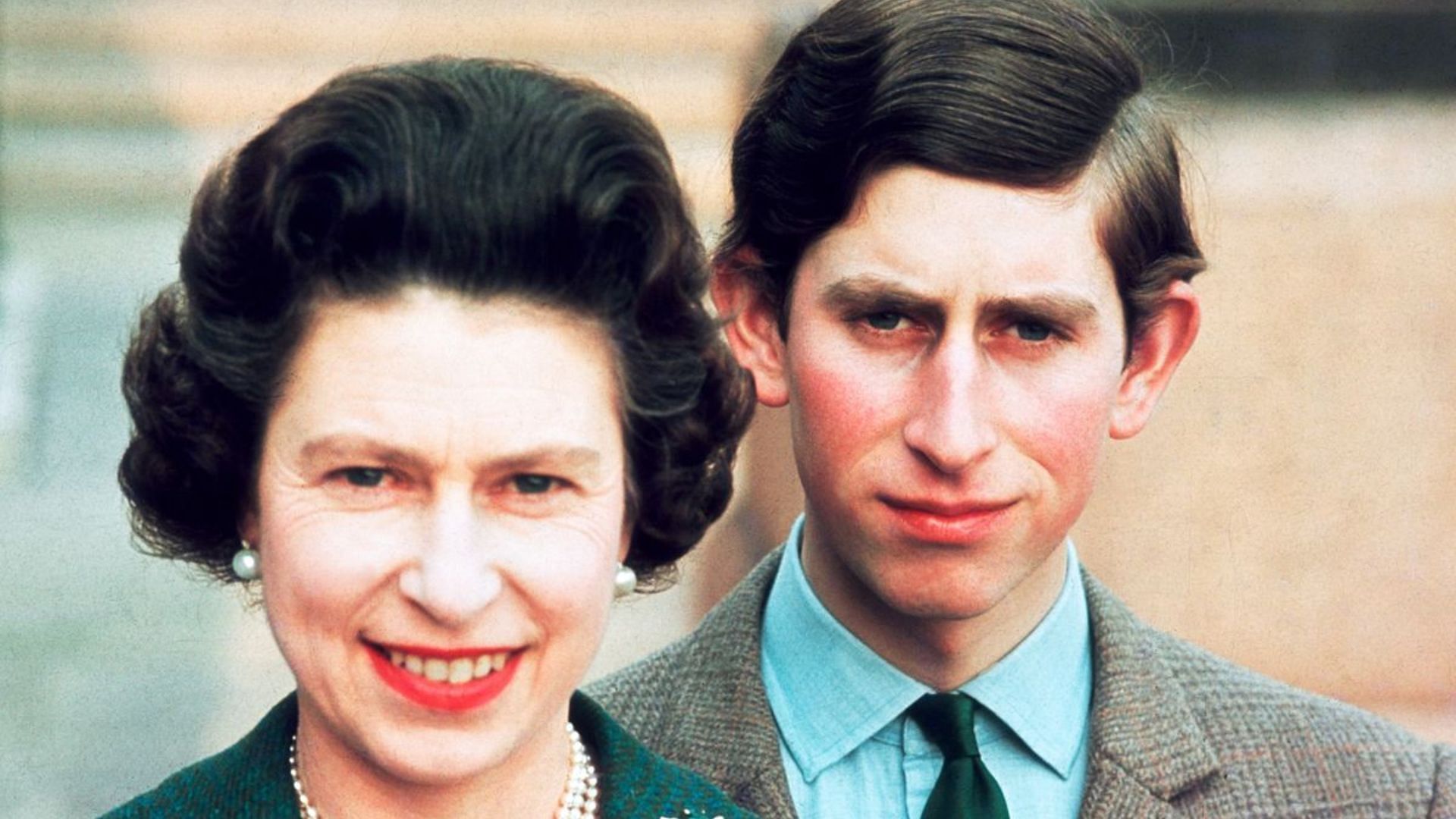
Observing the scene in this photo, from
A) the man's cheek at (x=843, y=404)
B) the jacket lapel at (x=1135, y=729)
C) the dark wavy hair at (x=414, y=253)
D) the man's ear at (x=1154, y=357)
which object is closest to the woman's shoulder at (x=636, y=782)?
the dark wavy hair at (x=414, y=253)

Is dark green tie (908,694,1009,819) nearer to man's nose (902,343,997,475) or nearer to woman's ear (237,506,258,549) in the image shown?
man's nose (902,343,997,475)

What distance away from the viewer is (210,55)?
793cm

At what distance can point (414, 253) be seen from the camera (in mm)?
2969

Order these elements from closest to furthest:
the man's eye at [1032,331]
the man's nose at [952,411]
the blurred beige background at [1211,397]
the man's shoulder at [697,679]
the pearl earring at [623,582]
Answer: the pearl earring at [623,582]
the man's nose at [952,411]
the man's eye at [1032,331]
the man's shoulder at [697,679]
the blurred beige background at [1211,397]

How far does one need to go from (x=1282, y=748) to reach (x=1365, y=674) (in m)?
3.94

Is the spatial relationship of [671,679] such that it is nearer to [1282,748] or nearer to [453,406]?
[1282,748]

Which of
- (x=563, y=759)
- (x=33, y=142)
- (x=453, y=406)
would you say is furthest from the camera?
(x=33, y=142)

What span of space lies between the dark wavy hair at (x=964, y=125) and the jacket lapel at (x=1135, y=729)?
497 mm

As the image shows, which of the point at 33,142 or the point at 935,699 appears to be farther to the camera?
the point at 33,142

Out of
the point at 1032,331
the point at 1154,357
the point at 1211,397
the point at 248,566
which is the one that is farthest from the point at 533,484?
the point at 1211,397

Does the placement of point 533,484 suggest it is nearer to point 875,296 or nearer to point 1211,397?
point 875,296

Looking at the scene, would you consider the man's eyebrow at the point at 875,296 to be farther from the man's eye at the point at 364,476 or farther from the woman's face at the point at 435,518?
the man's eye at the point at 364,476

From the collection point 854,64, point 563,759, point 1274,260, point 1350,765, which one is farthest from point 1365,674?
point 563,759

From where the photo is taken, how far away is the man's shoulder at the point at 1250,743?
Result: 155 inches
